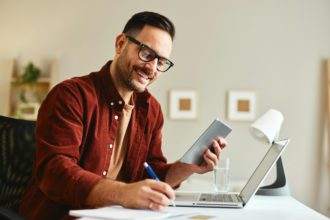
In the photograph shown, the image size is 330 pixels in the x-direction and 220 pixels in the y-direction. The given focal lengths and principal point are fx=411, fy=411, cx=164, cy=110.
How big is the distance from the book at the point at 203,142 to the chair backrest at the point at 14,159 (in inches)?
22.3

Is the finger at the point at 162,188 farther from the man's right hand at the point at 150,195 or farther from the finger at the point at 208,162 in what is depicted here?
the finger at the point at 208,162

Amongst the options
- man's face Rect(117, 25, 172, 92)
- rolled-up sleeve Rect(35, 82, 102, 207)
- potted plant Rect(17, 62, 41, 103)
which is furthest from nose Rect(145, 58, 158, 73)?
potted plant Rect(17, 62, 41, 103)

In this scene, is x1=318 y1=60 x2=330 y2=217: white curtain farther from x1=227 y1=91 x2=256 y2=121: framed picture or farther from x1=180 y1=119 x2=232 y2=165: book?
x1=180 y1=119 x2=232 y2=165: book

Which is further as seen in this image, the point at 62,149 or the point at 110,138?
the point at 110,138

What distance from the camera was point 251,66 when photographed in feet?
9.80

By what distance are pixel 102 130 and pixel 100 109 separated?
71 mm

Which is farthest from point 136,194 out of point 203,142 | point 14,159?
point 14,159

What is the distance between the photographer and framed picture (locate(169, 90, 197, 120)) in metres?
3.00

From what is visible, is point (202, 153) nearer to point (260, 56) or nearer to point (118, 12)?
point (260, 56)

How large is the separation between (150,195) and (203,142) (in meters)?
0.41

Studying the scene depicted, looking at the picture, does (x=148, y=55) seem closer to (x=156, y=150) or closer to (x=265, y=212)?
(x=156, y=150)

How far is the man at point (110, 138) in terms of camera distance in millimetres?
1052

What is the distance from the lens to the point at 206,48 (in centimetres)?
302

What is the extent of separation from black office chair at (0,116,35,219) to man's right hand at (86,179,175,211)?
525 mm
